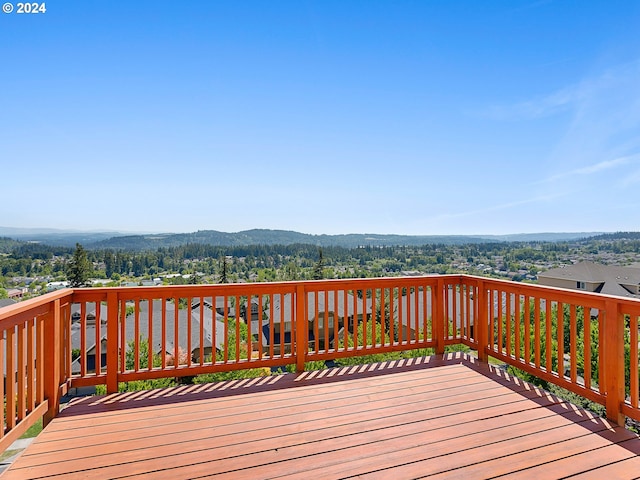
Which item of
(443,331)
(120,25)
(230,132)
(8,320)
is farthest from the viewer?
(230,132)

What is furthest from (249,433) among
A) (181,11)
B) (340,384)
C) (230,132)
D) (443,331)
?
(230,132)

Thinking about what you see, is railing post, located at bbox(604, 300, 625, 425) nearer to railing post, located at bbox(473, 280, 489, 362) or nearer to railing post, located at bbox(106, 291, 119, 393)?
railing post, located at bbox(473, 280, 489, 362)

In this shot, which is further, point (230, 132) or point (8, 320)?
point (230, 132)

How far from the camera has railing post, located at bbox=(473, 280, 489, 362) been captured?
3942mm

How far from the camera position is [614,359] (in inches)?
103

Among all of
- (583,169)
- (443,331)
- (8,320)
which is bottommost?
(443,331)

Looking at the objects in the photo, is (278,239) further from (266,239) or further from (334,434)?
(334,434)

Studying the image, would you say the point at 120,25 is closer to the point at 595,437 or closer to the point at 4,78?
the point at 4,78

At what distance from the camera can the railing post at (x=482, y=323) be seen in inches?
155

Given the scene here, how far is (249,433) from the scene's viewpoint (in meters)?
2.44

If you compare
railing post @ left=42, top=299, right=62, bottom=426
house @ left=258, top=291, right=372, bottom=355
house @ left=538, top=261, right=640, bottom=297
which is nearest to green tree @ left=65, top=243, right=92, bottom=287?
house @ left=258, top=291, right=372, bottom=355

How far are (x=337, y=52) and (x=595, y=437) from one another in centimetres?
864

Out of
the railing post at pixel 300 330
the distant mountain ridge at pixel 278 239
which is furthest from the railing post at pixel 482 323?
the distant mountain ridge at pixel 278 239

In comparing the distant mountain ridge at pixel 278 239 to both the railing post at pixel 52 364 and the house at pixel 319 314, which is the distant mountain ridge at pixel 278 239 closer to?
the house at pixel 319 314
